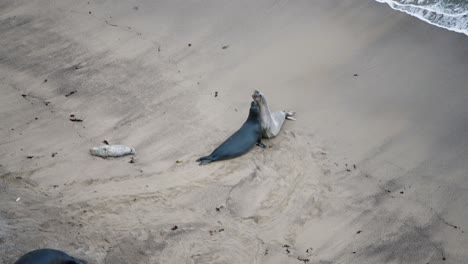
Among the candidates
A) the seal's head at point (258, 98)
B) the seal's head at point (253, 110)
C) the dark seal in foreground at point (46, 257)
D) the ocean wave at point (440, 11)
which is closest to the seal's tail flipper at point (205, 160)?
the seal's head at point (253, 110)

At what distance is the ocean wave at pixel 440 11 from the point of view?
9.17m

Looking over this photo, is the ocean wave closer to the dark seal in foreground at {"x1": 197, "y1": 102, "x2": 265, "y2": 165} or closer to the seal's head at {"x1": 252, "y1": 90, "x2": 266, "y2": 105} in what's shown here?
the seal's head at {"x1": 252, "y1": 90, "x2": 266, "y2": 105}

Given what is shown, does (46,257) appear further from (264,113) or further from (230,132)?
(264,113)

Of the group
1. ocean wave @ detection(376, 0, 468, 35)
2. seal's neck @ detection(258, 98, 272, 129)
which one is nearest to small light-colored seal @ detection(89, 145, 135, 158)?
seal's neck @ detection(258, 98, 272, 129)

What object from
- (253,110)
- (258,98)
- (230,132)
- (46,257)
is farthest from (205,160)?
(46,257)

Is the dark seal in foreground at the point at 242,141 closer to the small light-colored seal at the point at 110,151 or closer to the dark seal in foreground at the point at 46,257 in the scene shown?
the small light-colored seal at the point at 110,151

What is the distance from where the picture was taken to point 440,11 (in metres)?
9.47

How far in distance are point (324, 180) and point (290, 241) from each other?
109cm

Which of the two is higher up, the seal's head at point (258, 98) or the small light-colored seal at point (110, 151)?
the seal's head at point (258, 98)

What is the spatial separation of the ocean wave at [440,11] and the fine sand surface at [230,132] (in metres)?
0.20

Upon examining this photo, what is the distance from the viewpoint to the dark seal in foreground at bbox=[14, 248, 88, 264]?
5371 millimetres

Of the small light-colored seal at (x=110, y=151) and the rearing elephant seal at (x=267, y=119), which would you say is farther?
the rearing elephant seal at (x=267, y=119)

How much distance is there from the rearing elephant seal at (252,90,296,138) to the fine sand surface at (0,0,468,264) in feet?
0.44

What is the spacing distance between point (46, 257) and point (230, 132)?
309cm
